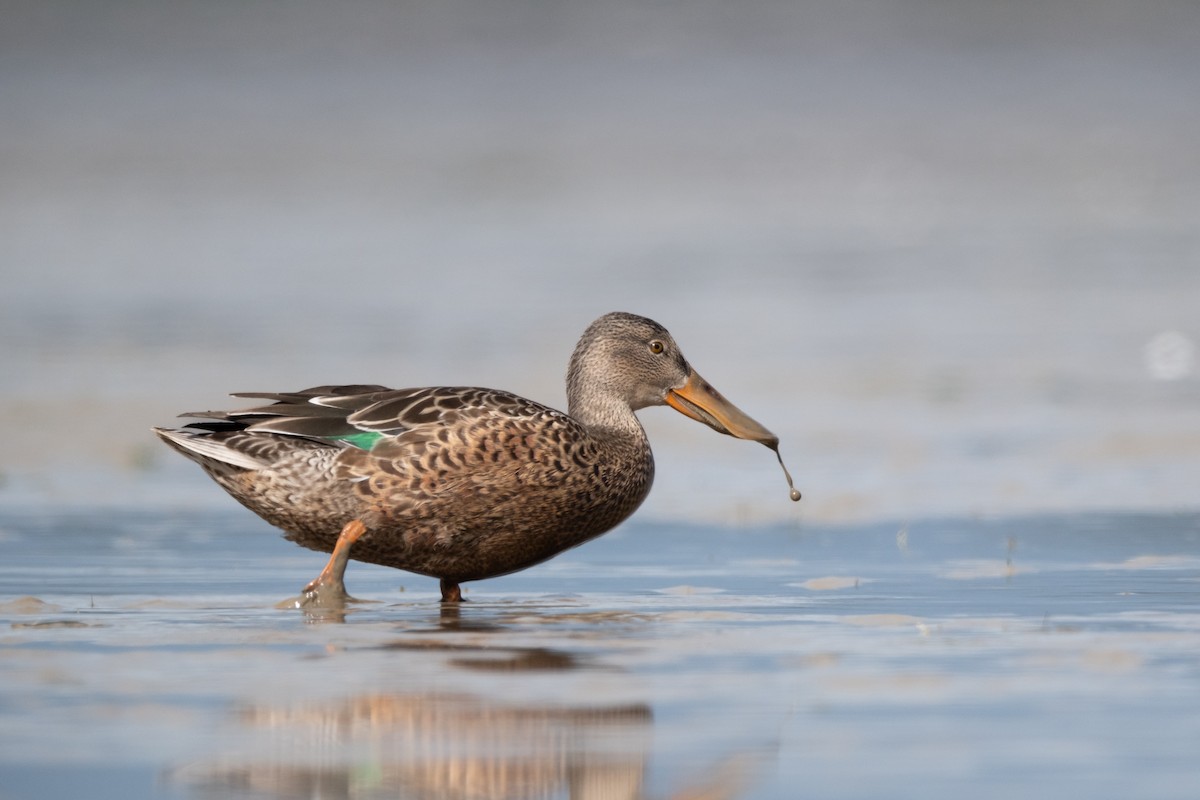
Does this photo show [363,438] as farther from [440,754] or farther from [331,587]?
[440,754]

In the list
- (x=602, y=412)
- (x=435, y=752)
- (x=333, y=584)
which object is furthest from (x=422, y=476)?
(x=435, y=752)

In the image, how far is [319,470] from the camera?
7758mm

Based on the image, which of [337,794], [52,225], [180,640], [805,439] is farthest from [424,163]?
[337,794]

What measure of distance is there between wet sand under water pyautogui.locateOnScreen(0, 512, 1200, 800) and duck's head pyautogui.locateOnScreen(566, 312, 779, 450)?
2.03ft

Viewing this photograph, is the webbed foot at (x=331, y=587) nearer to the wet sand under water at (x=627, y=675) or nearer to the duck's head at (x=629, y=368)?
the wet sand under water at (x=627, y=675)

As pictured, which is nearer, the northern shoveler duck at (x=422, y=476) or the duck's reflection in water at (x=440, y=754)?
the duck's reflection in water at (x=440, y=754)

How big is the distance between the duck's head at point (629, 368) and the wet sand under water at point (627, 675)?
620 millimetres

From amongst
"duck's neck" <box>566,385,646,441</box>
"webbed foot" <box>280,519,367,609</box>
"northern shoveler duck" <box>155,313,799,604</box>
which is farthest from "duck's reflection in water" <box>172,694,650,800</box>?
"duck's neck" <box>566,385,646,441</box>

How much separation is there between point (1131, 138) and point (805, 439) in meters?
20.0

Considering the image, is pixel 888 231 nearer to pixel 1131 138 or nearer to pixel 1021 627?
pixel 1131 138

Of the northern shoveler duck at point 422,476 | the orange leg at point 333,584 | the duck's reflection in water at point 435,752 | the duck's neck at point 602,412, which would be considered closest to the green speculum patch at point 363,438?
the northern shoveler duck at point 422,476

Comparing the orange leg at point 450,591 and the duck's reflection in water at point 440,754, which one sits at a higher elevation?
the orange leg at point 450,591

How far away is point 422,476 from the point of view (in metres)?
7.67

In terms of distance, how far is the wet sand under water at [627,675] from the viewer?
4848mm
